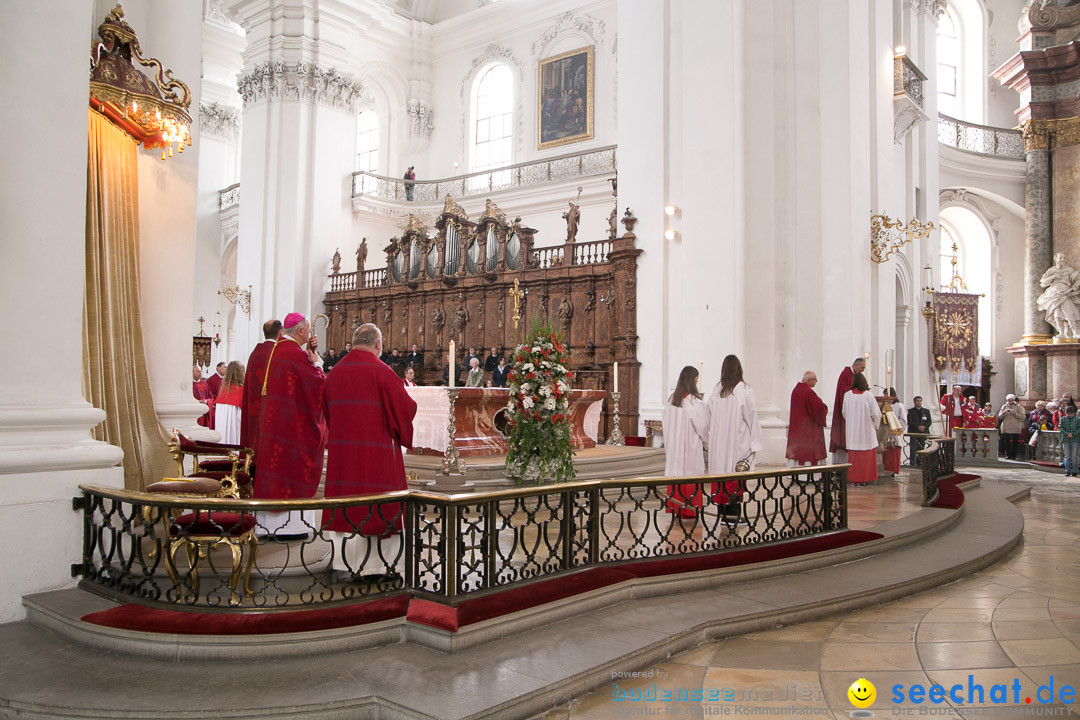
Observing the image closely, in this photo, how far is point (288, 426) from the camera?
4.91 meters

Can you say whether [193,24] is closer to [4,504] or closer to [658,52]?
[4,504]

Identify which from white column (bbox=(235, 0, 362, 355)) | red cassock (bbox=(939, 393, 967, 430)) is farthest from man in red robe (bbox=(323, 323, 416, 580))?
white column (bbox=(235, 0, 362, 355))

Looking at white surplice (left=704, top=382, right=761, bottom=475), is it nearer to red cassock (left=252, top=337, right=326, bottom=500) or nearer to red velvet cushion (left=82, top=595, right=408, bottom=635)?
red cassock (left=252, top=337, right=326, bottom=500)

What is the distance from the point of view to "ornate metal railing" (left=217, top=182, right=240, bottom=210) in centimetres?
2555

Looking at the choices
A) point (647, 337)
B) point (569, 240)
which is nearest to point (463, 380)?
point (569, 240)

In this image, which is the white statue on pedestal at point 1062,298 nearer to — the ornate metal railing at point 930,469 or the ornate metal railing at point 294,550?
the ornate metal railing at point 930,469

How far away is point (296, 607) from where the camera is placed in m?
3.78

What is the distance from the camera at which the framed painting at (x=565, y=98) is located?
21.8 m

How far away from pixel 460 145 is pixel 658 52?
11.8m

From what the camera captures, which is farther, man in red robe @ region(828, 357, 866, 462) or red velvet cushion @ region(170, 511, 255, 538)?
man in red robe @ region(828, 357, 866, 462)

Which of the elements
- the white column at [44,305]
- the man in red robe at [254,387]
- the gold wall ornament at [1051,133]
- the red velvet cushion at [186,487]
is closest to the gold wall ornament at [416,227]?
the man in red robe at [254,387]

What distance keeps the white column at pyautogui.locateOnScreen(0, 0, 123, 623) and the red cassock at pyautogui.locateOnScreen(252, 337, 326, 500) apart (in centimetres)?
84

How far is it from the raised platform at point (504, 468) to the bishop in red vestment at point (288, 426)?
331 centimetres

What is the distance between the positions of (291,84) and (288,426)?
61.3ft
